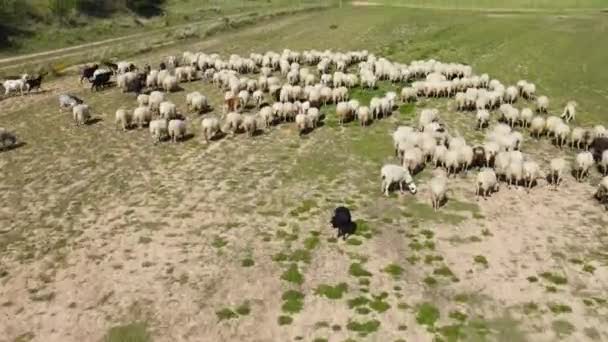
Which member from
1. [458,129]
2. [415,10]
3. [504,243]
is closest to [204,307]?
[504,243]

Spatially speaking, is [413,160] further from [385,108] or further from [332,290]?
[332,290]

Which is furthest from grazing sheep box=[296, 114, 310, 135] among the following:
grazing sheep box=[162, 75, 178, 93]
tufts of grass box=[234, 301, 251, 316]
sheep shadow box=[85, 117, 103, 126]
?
tufts of grass box=[234, 301, 251, 316]

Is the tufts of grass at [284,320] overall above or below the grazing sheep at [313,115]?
below

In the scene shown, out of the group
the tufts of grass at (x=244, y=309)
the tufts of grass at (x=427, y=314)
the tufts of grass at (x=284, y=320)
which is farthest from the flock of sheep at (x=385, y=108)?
the tufts of grass at (x=244, y=309)

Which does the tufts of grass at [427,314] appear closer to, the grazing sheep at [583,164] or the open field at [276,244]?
the open field at [276,244]

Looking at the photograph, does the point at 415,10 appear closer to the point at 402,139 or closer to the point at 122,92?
the point at 122,92
